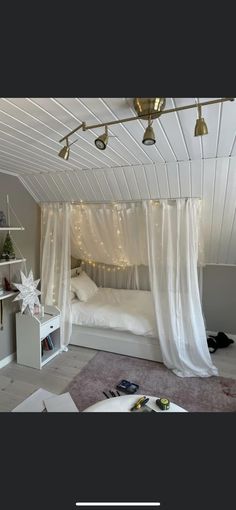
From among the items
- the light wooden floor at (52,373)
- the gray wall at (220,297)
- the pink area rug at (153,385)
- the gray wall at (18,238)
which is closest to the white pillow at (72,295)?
the gray wall at (18,238)

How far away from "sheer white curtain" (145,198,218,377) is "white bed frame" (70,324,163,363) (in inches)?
8.6

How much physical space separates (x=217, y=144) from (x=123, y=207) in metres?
1.52

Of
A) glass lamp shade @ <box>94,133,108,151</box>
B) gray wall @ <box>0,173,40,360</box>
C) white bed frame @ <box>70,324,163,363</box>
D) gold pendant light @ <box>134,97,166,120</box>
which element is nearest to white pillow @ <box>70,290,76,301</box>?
white bed frame @ <box>70,324,163,363</box>

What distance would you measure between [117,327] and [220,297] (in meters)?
1.68

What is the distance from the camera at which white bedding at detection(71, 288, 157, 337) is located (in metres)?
3.33

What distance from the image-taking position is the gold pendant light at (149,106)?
1.33m

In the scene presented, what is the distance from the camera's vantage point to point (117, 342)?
3.49 metres

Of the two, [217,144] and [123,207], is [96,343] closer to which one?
[123,207]

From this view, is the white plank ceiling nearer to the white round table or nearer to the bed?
the bed

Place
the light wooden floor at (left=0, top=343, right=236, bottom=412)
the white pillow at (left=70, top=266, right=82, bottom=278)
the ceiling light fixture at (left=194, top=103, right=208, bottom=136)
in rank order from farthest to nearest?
the white pillow at (left=70, top=266, right=82, bottom=278) < the light wooden floor at (left=0, top=343, right=236, bottom=412) < the ceiling light fixture at (left=194, top=103, right=208, bottom=136)

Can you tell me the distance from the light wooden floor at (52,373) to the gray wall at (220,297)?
402mm

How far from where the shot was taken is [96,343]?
3.61 metres
